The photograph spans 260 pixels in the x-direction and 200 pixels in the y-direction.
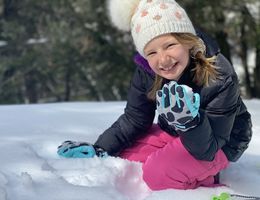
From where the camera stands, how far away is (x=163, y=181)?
5.85 feet

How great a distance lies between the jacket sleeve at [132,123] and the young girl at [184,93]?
2.2 inches

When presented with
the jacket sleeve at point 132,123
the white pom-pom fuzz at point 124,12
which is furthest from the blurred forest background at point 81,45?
the white pom-pom fuzz at point 124,12

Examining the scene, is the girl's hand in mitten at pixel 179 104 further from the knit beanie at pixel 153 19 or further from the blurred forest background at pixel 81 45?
the blurred forest background at pixel 81 45

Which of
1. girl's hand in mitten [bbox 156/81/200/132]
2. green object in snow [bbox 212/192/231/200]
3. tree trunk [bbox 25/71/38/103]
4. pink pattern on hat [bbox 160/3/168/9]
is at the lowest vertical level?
tree trunk [bbox 25/71/38/103]

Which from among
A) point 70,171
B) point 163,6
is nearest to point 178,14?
point 163,6

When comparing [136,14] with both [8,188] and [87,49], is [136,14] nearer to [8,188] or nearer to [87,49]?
[8,188]

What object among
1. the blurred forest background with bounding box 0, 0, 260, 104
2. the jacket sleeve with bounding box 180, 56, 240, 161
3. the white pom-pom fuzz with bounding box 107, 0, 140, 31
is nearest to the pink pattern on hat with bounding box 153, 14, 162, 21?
the white pom-pom fuzz with bounding box 107, 0, 140, 31

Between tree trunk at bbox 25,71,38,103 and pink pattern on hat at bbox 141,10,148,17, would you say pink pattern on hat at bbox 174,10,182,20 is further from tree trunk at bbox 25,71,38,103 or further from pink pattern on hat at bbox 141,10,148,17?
tree trunk at bbox 25,71,38,103

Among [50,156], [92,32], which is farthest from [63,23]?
[50,156]

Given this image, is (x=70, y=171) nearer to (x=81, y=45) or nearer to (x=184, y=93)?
(x=184, y=93)

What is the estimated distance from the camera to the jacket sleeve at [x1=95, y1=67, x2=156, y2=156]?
202cm

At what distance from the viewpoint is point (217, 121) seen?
66.1 inches

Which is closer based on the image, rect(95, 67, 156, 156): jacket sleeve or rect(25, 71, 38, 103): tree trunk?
rect(95, 67, 156, 156): jacket sleeve

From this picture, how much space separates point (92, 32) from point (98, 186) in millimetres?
6276
